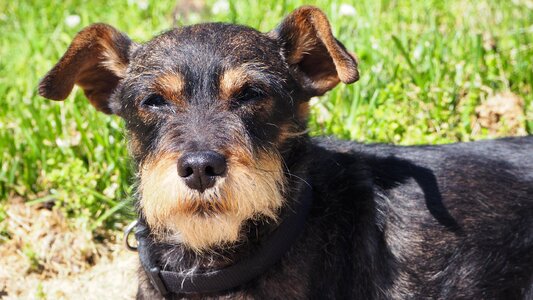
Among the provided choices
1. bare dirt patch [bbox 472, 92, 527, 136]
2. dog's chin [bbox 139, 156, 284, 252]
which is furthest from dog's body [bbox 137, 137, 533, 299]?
bare dirt patch [bbox 472, 92, 527, 136]

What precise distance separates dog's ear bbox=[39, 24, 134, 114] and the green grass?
1338mm

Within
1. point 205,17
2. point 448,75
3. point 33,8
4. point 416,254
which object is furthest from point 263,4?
point 416,254

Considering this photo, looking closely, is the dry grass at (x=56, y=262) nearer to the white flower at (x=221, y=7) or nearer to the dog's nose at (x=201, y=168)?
the dog's nose at (x=201, y=168)

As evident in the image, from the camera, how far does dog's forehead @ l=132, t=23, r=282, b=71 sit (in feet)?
11.9

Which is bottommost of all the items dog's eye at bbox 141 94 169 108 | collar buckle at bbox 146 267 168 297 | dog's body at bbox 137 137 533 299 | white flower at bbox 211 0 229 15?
collar buckle at bbox 146 267 168 297

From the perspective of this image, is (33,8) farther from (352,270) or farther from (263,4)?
(352,270)

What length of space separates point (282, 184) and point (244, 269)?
0.46 m

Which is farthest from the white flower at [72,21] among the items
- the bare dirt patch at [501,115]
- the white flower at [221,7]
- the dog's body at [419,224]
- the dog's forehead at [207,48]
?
the dog's body at [419,224]

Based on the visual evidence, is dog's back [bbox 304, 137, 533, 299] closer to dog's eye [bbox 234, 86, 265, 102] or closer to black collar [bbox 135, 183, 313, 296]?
black collar [bbox 135, 183, 313, 296]

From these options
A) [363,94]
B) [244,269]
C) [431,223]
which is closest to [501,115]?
[363,94]

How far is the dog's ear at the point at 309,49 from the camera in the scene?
3.85 metres

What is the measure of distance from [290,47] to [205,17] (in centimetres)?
416

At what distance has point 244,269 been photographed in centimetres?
362

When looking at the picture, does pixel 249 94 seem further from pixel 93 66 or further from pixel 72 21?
pixel 72 21
